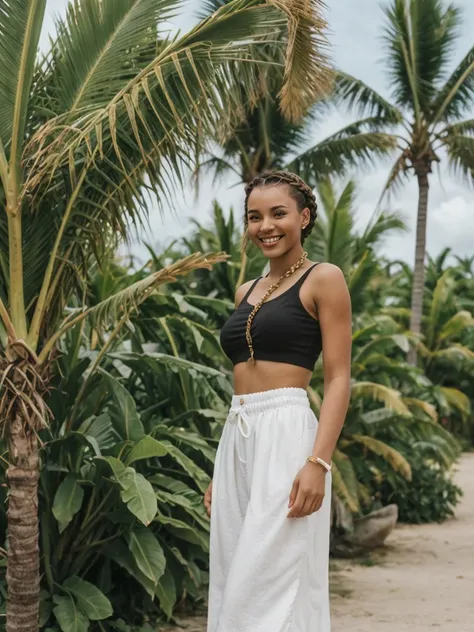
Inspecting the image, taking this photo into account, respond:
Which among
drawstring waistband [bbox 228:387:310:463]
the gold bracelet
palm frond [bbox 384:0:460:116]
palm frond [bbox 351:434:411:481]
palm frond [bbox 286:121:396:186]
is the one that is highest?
palm frond [bbox 384:0:460:116]

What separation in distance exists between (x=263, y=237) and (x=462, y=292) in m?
26.1

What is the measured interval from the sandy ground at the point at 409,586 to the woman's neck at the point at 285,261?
12.4 ft

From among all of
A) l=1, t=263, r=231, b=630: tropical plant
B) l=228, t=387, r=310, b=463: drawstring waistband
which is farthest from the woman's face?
l=1, t=263, r=231, b=630: tropical plant

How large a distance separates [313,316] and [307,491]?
53 cm

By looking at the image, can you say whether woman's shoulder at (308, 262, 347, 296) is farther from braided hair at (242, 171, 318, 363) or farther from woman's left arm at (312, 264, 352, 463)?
braided hair at (242, 171, 318, 363)

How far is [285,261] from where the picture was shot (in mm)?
2842

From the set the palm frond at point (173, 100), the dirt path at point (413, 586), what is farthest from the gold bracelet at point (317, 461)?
the dirt path at point (413, 586)

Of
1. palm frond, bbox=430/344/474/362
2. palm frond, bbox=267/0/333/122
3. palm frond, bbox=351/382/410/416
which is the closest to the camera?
palm frond, bbox=267/0/333/122

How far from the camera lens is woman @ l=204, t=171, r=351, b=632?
2.54 m

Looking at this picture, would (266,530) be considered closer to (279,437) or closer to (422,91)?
(279,437)

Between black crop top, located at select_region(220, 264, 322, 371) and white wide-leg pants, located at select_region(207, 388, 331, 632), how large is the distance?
0.11 metres

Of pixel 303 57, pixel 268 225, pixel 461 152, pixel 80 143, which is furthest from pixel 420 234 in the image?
pixel 268 225

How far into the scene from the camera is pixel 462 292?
2792cm

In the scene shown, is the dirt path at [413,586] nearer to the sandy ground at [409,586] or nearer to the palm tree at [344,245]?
the sandy ground at [409,586]
